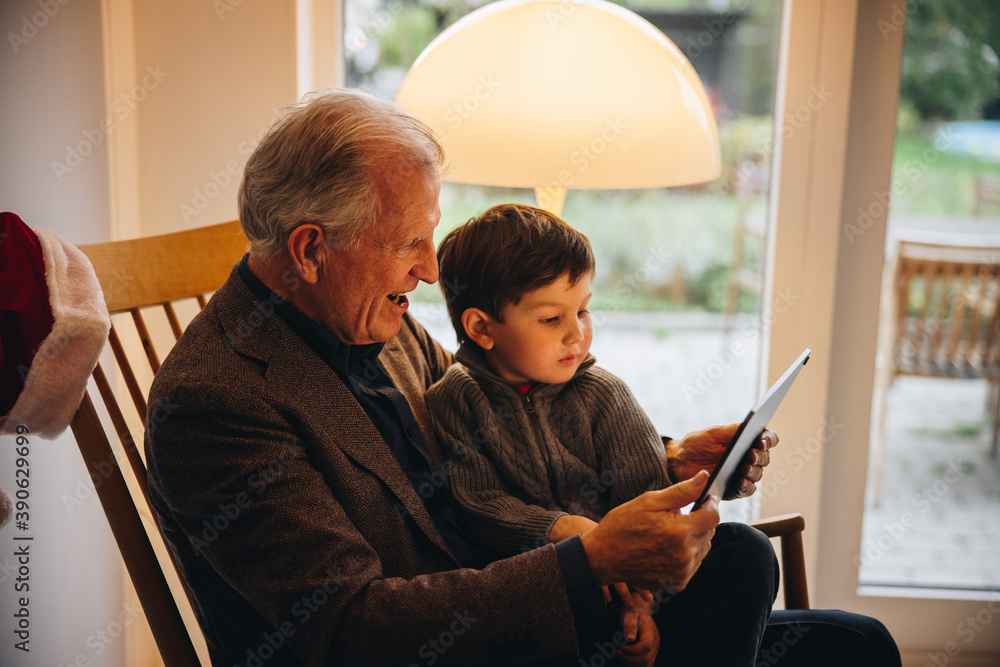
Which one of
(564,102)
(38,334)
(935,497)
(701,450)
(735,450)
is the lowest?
(935,497)

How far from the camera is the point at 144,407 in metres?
1.30

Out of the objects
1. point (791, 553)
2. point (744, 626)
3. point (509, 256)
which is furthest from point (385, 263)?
point (791, 553)

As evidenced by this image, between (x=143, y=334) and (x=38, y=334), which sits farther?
(x=143, y=334)

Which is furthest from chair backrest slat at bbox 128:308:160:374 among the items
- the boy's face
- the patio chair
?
the patio chair

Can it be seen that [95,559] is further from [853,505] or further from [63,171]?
[853,505]

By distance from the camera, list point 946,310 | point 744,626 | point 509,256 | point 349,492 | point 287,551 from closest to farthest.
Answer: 1. point 287,551
2. point 349,492
3. point 744,626
4. point 509,256
5. point 946,310

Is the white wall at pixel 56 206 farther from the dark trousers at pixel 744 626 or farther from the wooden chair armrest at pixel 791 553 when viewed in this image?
the wooden chair armrest at pixel 791 553

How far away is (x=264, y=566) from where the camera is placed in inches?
36.8

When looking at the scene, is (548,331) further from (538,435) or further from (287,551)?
(287,551)

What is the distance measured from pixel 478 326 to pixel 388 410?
0.70ft

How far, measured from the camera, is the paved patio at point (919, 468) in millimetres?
2057

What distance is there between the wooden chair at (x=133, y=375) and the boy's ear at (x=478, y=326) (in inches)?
18.3

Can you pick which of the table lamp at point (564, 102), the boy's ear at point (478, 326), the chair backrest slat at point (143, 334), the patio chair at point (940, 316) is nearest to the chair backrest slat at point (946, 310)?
the patio chair at point (940, 316)

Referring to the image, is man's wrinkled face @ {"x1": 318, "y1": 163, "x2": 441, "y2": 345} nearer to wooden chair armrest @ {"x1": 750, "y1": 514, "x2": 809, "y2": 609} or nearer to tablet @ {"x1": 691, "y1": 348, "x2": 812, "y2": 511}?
tablet @ {"x1": 691, "y1": 348, "x2": 812, "y2": 511}
